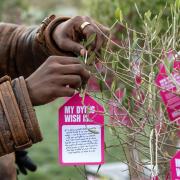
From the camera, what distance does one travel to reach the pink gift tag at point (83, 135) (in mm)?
2385

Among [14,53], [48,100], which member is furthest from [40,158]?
[48,100]

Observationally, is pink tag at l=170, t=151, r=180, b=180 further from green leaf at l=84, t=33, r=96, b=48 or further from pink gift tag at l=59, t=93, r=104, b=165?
green leaf at l=84, t=33, r=96, b=48

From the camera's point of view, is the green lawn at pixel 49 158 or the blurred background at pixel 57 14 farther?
the green lawn at pixel 49 158

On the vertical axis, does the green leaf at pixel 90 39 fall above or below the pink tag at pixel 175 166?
above

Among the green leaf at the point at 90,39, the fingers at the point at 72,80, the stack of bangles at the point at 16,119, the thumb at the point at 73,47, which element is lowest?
the stack of bangles at the point at 16,119

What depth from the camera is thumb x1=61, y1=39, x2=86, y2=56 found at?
252 cm

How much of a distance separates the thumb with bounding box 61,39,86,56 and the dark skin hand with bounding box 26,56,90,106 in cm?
9

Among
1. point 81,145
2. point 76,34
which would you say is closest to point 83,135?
point 81,145

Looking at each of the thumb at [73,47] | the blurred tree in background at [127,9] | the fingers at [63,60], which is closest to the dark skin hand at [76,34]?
the thumb at [73,47]

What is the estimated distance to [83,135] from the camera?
240 cm

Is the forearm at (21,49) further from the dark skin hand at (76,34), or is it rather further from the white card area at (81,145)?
the white card area at (81,145)

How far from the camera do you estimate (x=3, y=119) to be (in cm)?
242

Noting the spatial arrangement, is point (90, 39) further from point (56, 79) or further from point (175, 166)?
point (175, 166)

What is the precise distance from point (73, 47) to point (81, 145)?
43 centimetres
